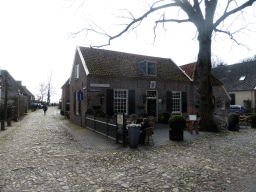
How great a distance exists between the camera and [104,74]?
12688 millimetres

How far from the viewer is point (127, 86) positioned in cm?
1365

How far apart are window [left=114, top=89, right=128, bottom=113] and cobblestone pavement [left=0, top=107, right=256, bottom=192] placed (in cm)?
591

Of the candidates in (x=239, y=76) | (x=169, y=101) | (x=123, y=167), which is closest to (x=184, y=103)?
(x=169, y=101)

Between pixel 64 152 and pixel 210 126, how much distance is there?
26.9ft

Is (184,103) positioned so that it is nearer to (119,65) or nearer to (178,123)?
(119,65)

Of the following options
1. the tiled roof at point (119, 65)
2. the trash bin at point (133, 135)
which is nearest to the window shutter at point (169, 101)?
the tiled roof at point (119, 65)

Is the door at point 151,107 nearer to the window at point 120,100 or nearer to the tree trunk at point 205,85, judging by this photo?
the window at point 120,100

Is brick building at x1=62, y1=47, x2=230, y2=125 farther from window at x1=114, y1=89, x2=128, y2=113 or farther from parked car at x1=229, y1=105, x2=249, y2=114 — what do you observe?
parked car at x1=229, y1=105, x2=249, y2=114

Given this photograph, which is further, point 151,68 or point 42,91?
point 42,91

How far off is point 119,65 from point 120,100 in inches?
117

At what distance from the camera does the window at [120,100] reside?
1331 cm

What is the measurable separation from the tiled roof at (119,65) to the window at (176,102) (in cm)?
134

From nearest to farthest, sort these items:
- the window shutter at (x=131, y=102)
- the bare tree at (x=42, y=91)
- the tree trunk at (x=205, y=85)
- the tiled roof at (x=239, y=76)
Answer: the tree trunk at (x=205, y=85) → the window shutter at (x=131, y=102) → the tiled roof at (x=239, y=76) → the bare tree at (x=42, y=91)

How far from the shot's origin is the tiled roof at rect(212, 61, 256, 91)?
23875mm
